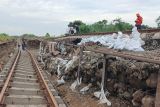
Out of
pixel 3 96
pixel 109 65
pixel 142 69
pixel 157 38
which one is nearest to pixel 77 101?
pixel 109 65

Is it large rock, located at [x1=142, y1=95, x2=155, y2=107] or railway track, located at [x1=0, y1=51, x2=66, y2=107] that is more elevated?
large rock, located at [x1=142, y1=95, x2=155, y2=107]

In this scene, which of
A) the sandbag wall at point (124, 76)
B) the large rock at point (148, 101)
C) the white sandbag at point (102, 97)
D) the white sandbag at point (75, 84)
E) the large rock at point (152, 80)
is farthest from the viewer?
the white sandbag at point (75, 84)

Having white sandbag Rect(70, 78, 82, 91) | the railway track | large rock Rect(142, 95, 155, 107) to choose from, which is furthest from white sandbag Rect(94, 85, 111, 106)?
white sandbag Rect(70, 78, 82, 91)

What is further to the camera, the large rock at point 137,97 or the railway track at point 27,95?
the railway track at point 27,95

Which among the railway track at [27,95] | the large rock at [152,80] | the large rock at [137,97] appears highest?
the large rock at [152,80]

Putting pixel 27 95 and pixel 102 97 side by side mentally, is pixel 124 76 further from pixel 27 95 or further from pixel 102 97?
pixel 27 95

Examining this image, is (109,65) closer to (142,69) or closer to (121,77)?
(121,77)

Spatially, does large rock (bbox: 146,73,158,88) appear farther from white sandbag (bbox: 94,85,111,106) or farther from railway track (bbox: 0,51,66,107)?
railway track (bbox: 0,51,66,107)

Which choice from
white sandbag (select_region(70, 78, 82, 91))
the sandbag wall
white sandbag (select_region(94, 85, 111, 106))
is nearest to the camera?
the sandbag wall

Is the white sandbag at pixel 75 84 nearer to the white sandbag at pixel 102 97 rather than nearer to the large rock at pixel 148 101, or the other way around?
the white sandbag at pixel 102 97

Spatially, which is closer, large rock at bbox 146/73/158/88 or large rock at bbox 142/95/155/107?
large rock at bbox 142/95/155/107

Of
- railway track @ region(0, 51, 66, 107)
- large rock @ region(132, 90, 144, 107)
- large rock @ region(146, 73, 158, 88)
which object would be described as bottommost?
railway track @ region(0, 51, 66, 107)

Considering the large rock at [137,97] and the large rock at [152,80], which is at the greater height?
the large rock at [152,80]

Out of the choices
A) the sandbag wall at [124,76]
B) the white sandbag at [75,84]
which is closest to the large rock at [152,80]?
the sandbag wall at [124,76]
